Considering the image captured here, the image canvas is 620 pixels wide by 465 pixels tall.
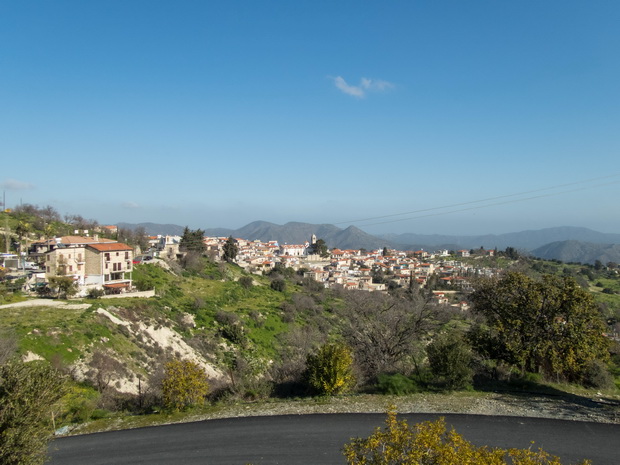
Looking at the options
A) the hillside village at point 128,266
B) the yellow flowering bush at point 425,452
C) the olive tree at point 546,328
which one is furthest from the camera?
the hillside village at point 128,266

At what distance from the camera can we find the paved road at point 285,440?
9.49 meters

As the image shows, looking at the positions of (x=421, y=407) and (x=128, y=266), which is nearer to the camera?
(x=421, y=407)

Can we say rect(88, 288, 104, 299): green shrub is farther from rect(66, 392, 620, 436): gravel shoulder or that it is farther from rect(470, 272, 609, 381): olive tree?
rect(470, 272, 609, 381): olive tree

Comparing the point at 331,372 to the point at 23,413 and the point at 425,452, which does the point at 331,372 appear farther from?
the point at 425,452

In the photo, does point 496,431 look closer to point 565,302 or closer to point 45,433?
point 565,302

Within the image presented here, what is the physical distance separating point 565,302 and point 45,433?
674 inches

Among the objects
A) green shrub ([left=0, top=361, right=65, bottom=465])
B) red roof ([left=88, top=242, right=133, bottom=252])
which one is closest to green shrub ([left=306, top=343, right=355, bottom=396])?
green shrub ([left=0, top=361, right=65, bottom=465])

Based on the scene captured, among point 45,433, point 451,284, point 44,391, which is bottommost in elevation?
point 451,284

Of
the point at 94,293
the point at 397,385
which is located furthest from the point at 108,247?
the point at 397,385

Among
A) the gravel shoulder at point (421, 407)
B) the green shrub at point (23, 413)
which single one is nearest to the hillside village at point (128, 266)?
the gravel shoulder at point (421, 407)

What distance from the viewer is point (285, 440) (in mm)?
10367

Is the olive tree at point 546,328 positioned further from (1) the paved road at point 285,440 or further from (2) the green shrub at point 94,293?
(2) the green shrub at point 94,293

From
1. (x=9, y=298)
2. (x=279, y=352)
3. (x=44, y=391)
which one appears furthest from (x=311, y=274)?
(x=44, y=391)

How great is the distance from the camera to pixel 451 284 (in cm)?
7381
